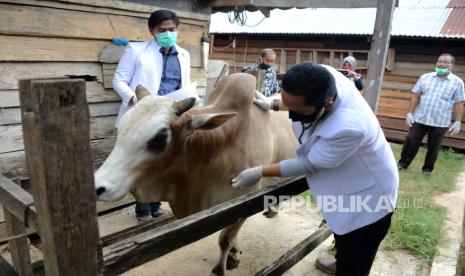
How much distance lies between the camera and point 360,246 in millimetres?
2324

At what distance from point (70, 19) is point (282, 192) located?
278 cm

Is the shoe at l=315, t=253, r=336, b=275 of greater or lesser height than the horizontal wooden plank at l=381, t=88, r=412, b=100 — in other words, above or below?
below

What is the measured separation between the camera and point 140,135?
7.04ft

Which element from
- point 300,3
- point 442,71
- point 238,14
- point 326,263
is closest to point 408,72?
point 442,71

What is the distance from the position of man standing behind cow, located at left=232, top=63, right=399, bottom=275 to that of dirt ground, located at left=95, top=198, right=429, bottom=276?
5.16ft

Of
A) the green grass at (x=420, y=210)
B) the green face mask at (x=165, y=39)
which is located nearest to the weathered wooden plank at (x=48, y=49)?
the green face mask at (x=165, y=39)

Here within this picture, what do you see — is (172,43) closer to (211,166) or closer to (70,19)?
(70,19)

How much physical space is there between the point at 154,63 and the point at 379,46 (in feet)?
8.39

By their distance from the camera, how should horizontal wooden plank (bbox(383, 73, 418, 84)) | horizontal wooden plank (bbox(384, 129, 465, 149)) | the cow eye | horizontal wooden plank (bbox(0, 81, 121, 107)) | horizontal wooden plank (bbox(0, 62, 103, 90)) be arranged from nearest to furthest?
the cow eye, horizontal wooden plank (bbox(0, 62, 103, 90)), horizontal wooden plank (bbox(0, 81, 121, 107)), horizontal wooden plank (bbox(384, 129, 465, 149)), horizontal wooden plank (bbox(383, 73, 418, 84))

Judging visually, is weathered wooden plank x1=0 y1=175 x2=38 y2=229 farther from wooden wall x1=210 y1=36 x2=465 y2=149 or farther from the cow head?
wooden wall x1=210 y1=36 x2=465 y2=149

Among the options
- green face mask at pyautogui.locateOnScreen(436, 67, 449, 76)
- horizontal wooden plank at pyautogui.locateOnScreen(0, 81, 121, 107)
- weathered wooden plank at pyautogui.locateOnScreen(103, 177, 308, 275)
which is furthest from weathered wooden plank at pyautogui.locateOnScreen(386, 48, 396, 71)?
weathered wooden plank at pyautogui.locateOnScreen(103, 177, 308, 275)

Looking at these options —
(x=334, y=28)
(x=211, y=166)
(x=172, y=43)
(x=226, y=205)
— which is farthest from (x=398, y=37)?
(x=226, y=205)

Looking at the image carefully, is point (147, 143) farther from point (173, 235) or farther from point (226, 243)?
point (226, 243)

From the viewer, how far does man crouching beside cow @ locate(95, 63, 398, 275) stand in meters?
1.96
